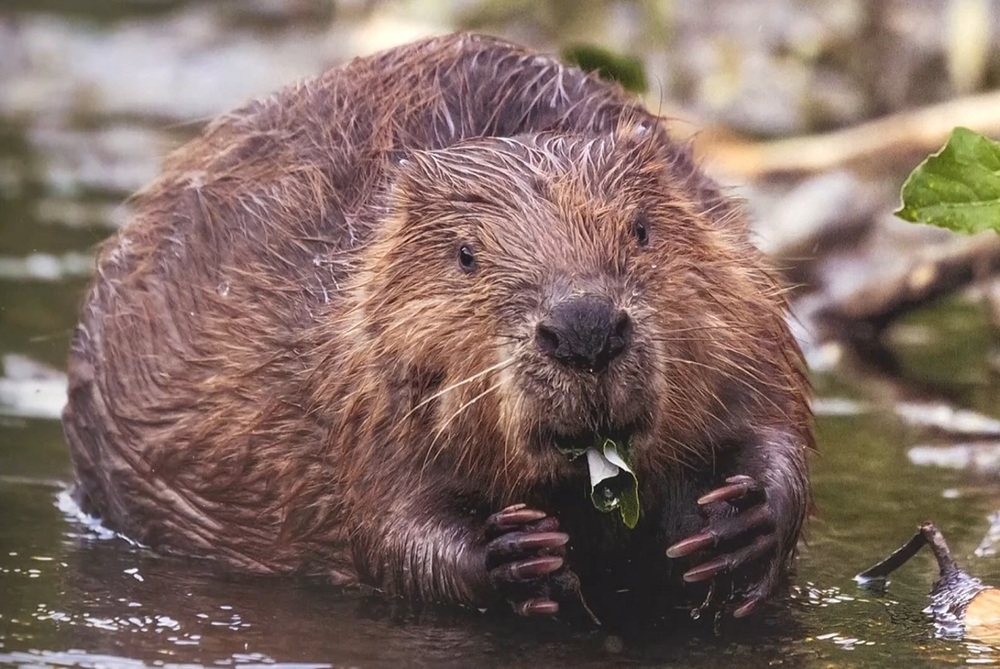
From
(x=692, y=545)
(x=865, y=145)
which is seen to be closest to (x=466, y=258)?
(x=692, y=545)

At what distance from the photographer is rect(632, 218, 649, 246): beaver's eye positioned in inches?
140

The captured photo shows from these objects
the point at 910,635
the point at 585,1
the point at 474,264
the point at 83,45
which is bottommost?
the point at 910,635

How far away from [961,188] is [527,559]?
4.02 feet

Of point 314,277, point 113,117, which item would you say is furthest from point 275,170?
point 113,117

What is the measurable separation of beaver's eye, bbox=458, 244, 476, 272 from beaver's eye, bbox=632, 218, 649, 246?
311 millimetres

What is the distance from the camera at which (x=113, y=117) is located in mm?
12102

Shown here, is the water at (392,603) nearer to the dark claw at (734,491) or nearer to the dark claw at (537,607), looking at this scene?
the dark claw at (537,607)

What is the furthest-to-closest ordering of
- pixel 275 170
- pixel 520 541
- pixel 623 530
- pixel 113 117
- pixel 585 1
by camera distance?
pixel 113 117 → pixel 585 1 → pixel 275 170 → pixel 623 530 → pixel 520 541

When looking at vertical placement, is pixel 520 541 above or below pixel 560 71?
below

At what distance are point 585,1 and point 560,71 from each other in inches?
277

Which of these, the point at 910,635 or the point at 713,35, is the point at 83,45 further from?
the point at 910,635

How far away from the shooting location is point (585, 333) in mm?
3174

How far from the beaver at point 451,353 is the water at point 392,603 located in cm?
10

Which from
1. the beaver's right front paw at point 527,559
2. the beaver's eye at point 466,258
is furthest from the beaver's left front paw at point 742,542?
the beaver's eye at point 466,258
